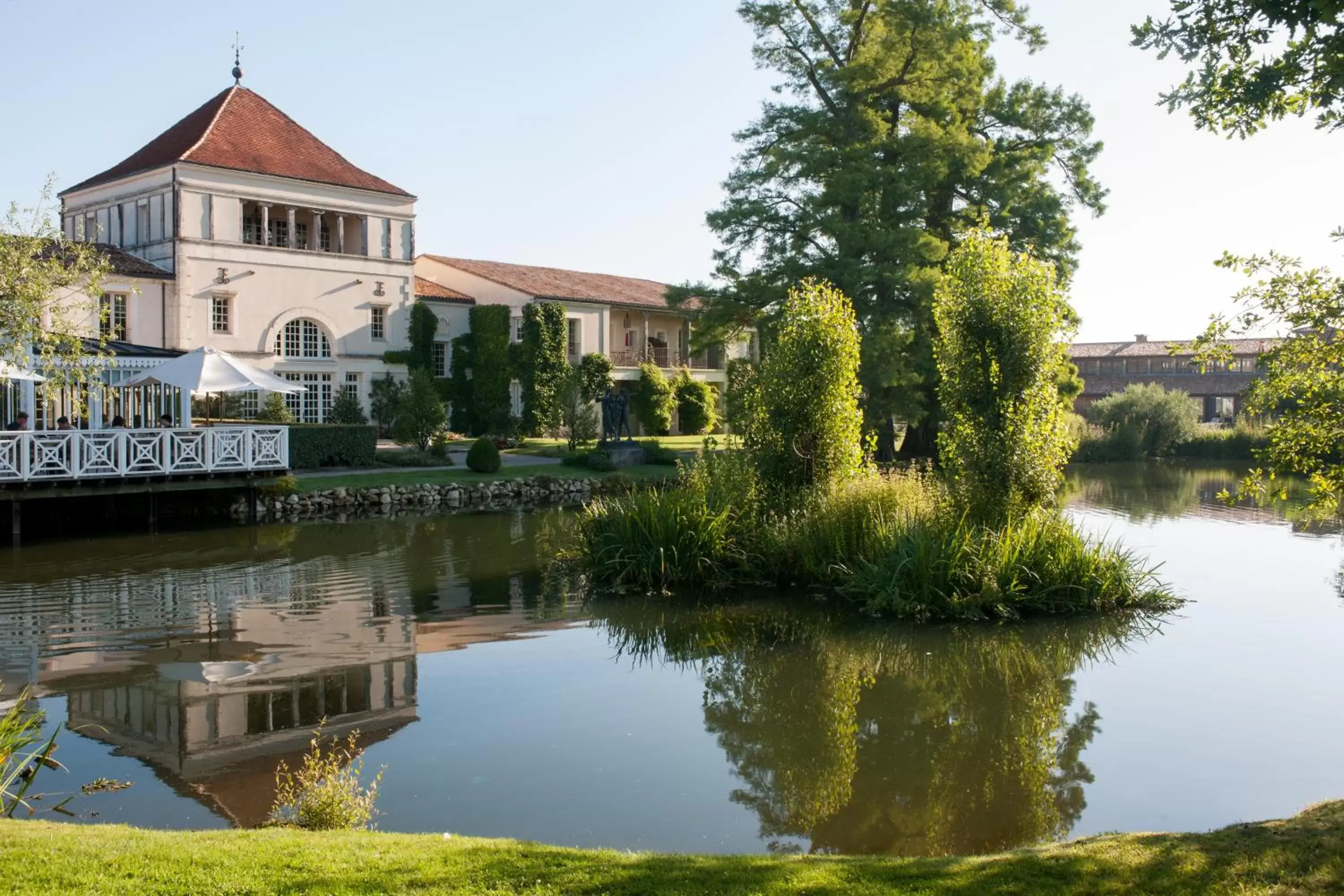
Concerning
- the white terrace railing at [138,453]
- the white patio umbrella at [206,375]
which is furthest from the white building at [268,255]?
the white terrace railing at [138,453]

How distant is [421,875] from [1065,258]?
105 feet

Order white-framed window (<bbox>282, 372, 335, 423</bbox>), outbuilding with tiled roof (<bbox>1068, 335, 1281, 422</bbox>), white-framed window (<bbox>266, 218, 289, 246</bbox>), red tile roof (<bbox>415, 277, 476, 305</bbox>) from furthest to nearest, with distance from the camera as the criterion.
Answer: outbuilding with tiled roof (<bbox>1068, 335, 1281, 422</bbox>) → red tile roof (<bbox>415, 277, 476, 305</bbox>) → white-framed window (<bbox>266, 218, 289, 246</bbox>) → white-framed window (<bbox>282, 372, 335, 423</bbox>)

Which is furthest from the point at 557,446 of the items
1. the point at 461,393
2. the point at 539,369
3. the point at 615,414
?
the point at 615,414

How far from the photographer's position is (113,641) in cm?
1255

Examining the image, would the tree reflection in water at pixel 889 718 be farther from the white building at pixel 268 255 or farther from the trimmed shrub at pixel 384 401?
the trimmed shrub at pixel 384 401

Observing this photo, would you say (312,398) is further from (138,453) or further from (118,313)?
(138,453)

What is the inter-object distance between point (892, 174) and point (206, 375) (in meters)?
17.8

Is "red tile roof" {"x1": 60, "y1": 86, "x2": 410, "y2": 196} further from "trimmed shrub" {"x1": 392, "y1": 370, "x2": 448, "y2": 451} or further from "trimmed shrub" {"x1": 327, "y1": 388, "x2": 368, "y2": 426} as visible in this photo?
"trimmed shrub" {"x1": 392, "y1": 370, "x2": 448, "y2": 451}

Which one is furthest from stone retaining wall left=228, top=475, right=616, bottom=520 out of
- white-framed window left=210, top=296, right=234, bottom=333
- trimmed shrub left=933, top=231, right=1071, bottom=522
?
trimmed shrub left=933, top=231, right=1071, bottom=522

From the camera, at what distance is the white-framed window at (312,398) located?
36.8 meters

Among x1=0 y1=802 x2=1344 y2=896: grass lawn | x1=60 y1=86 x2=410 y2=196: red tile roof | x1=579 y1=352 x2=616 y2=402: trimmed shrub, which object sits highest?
x1=60 y1=86 x2=410 y2=196: red tile roof

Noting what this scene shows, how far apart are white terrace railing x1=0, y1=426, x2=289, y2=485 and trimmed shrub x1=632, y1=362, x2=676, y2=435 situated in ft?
68.5

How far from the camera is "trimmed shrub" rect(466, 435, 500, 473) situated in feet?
97.2

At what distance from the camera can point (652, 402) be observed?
1745 inches
